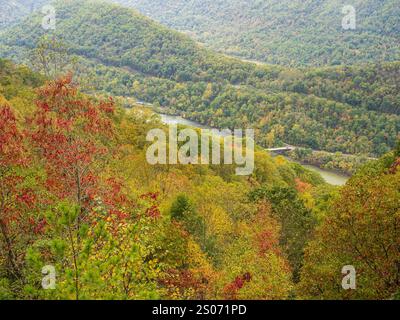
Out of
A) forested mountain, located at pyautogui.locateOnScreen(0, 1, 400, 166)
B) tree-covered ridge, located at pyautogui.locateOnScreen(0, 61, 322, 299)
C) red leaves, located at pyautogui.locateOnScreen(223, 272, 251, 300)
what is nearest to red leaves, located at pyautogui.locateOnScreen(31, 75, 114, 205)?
tree-covered ridge, located at pyautogui.locateOnScreen(0, 61, 322, 299)

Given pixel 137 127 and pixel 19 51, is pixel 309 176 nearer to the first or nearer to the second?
pixel 137 127

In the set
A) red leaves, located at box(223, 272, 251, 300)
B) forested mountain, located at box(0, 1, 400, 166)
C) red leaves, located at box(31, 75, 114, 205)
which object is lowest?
red leaves, located at box(223, 272, 251, 300)

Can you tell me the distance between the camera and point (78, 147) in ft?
64.7

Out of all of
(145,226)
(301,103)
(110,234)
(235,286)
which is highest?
(301,103)

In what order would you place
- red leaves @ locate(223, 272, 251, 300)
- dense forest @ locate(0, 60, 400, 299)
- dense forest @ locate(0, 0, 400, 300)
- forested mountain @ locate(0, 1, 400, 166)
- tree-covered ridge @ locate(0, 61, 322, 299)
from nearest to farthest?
tree-covered ridge @ locate(0, 61, 322, 299), dense forest @ locate(0, 60, 400, 299), dense forest @ locate(0, 0, 400, 300), red leaves @ locate(223, 272, 251, 300), forested mountain @ locate(0, 1, 400, 166)

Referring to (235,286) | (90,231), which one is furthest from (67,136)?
(235,286)

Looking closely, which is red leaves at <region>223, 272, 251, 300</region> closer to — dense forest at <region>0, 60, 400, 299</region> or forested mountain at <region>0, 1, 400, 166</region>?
dense forest at <region>0, 60, 400, 299</region>

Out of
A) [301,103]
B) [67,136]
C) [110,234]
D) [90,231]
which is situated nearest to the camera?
[110,234]

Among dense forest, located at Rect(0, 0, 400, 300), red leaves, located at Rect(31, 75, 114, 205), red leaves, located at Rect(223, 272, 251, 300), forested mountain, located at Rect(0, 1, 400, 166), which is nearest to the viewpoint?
dense forest, located at Rect(0, 0, 400, 300)

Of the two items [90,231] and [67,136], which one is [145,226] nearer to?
[90,231]

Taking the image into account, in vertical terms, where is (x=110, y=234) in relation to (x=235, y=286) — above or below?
above

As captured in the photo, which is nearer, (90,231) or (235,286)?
(90,231)

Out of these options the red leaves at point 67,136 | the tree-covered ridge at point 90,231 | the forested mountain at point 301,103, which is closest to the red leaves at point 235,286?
the tree-covered ridge at point 90,231
